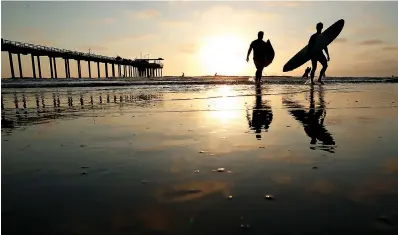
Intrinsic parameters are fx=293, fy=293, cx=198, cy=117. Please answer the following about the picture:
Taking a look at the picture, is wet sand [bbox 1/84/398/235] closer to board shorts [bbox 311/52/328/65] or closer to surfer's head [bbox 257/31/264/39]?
board shorts [bbox 311/52/328/65]

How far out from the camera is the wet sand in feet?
5.23

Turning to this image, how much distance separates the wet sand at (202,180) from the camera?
159cm

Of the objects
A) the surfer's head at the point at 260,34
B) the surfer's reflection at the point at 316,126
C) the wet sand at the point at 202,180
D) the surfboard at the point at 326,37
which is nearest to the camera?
the wet sand at the point at 202,180

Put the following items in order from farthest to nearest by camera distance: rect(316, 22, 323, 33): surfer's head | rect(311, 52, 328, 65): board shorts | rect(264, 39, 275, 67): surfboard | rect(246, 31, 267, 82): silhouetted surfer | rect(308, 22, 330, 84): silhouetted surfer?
rect(264, 39, 275, 67): surfboard
rect(246, 31, 267, 82): silhouetted surfer
rect(311, 52, 328, 65): board shorts
rect(308, 22, 330, 84): silhouetted surfer
rect(316, 22, 323, 33): surfer's head

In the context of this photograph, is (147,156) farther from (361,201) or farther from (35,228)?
(361,201)

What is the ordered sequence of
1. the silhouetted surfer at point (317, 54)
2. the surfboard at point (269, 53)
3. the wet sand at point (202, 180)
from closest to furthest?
the wet sand at point (202, 180)
the silhouetted surfer at point (317, 54)
the surfboard at point (269, 53)

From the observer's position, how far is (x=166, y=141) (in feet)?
11.7

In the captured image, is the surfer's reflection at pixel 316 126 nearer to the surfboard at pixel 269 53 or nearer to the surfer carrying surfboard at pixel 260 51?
the surfer carrying surfboard at pixel 260 51

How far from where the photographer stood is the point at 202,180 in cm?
224

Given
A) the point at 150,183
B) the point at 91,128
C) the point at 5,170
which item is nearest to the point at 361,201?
the point at 150,183

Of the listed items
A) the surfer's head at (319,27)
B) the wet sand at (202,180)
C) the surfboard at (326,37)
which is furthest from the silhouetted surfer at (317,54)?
the wet sand at (202,180)

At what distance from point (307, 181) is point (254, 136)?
162 centimetres

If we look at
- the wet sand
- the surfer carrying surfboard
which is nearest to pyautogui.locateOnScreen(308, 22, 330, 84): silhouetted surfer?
the surfer carrying surfboard

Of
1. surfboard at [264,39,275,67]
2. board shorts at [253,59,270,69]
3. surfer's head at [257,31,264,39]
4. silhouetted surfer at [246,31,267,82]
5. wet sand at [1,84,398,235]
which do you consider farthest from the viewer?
surfboard at [264,39,275,67]
